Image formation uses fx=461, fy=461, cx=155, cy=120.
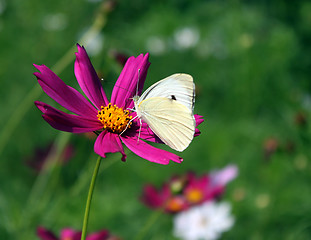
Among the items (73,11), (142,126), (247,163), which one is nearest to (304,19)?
(247,163)

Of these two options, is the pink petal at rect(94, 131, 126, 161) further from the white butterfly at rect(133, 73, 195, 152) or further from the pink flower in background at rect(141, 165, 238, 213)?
the pink flower in background at rect(141, 165, 238, 213)

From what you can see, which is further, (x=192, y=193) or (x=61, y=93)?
(x=192, y=193)

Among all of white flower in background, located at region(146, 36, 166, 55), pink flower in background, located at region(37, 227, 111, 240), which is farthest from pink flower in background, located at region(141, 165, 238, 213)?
white flower in background, located at region(146, 36, 166, 55)

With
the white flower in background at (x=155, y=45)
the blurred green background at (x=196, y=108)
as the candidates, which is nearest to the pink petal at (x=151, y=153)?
the blurred green background at (x=196, y=108)

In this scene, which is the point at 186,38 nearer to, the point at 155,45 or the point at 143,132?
the point at 155,45

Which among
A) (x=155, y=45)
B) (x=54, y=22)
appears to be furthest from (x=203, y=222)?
(x=54, y=22)
